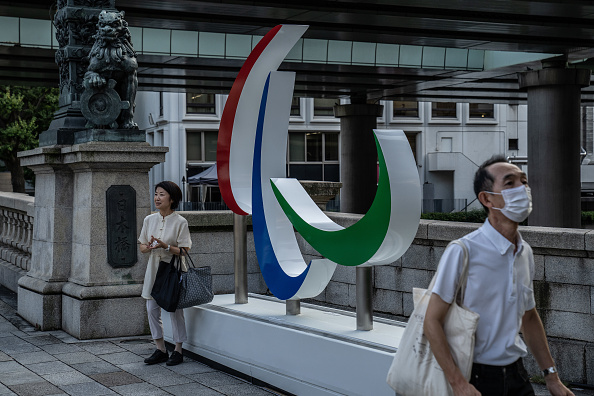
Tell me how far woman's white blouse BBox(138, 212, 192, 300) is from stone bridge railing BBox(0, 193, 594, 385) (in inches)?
118

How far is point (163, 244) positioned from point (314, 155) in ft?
158

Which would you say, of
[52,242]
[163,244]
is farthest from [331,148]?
[163,244]

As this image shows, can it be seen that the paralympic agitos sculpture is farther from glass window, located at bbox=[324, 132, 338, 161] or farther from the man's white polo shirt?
glass window, located at bbox=[324, 132, 338, 161]

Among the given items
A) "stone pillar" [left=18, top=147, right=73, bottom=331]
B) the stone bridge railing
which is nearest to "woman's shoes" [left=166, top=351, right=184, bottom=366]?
"stone pillar" [left=18, top=147, right=73, bottom=331]

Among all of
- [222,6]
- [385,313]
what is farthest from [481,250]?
[222,6]

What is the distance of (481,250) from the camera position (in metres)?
3.98

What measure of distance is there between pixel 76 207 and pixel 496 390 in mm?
8128

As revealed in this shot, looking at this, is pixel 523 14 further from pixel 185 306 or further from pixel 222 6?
pixel 185 306

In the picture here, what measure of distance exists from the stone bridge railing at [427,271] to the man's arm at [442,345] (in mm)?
4807

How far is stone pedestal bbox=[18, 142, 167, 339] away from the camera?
10.5m

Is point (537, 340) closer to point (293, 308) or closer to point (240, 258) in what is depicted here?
point (293, 308)

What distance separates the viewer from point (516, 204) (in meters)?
3.99

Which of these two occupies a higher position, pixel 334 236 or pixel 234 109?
pixel 234 109

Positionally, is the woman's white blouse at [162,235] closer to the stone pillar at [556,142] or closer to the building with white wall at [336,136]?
the stone pillar at [556,142]
